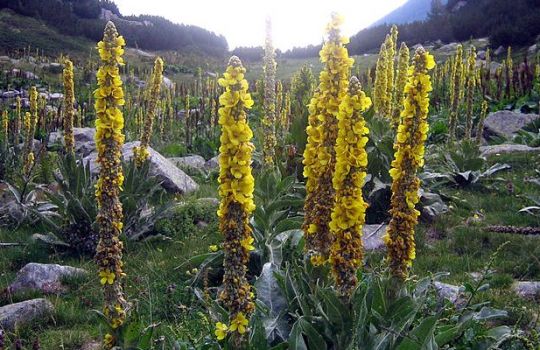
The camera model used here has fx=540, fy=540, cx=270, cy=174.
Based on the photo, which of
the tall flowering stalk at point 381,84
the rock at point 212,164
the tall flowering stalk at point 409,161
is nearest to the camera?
the tall flowering stalk at point 409,161

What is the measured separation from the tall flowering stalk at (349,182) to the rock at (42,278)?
342 centimetres

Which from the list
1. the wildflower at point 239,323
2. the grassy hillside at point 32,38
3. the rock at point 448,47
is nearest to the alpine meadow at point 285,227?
the wildflower at point 239,323

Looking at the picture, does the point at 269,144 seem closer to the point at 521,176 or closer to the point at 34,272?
the point at 34,272

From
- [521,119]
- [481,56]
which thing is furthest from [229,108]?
[481,56]

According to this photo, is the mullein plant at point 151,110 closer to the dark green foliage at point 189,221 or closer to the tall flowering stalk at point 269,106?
the dark green foliage at point 189,221

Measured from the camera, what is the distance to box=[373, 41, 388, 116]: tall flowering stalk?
23.8 ft

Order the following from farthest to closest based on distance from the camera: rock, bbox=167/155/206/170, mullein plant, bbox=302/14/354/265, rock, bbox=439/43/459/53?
rock, bbox=439/43/459/53
rock, bbox=167/155/206/170
mullein plant, bbox=302/14/354/265

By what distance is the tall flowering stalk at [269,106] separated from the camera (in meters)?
6.04

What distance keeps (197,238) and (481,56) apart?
91.0 ft

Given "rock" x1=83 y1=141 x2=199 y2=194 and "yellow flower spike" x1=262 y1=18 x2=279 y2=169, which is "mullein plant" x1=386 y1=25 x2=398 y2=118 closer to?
"yellow flower spike" x1=262 y1=18 x2=279 y2=169

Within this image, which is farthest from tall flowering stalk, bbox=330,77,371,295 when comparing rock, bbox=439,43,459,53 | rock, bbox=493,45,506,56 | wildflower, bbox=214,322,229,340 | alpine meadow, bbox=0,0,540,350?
rock, bbox=439,43,459,53

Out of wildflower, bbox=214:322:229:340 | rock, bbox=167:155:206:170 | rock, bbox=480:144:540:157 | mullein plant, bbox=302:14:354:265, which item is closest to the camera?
wildflower, bbox=214:322:229:340

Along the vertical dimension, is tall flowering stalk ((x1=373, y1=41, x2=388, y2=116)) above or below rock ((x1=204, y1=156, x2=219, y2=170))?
above

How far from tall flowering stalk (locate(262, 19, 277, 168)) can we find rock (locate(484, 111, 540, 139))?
7.45 metres
